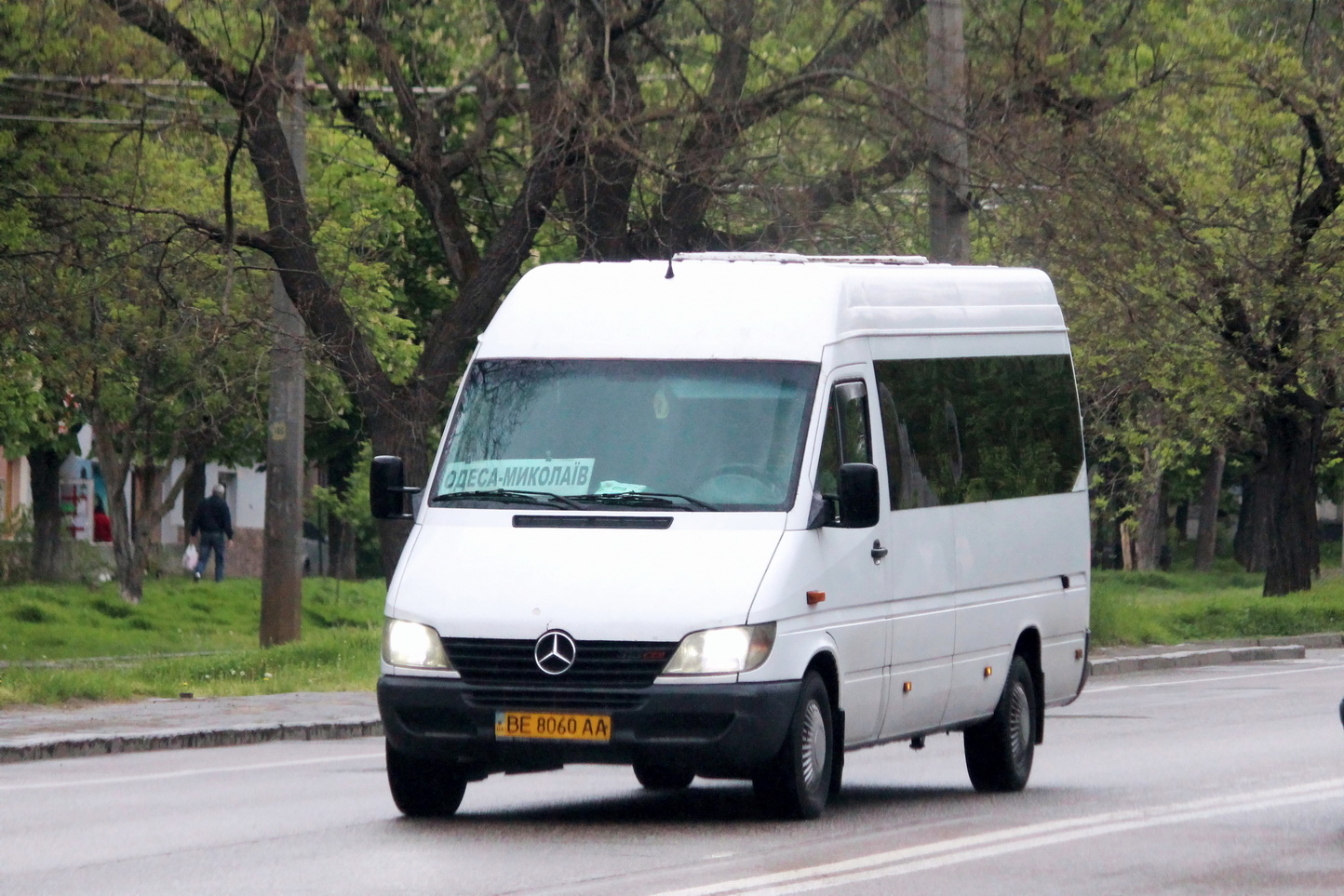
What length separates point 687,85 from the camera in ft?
67.4

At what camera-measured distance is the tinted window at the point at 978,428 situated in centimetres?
1159

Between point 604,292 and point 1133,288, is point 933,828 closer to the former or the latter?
point 604,292

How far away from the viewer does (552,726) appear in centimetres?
984

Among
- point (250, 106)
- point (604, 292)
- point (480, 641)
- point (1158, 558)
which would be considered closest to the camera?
point (480, 641)

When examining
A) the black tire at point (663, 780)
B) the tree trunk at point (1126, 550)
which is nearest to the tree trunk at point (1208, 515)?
the tree trunk at point (1126, 550)

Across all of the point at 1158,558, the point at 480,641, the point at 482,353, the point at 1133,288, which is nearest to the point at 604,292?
the point at 482,353

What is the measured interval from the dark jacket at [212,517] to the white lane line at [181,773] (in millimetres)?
31202

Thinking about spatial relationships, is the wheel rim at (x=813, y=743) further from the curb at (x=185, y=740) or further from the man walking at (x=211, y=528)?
the man walking at (x=211, y=528)

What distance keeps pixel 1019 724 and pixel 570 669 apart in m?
3.73

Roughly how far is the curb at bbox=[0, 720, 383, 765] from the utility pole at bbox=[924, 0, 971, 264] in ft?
23.9

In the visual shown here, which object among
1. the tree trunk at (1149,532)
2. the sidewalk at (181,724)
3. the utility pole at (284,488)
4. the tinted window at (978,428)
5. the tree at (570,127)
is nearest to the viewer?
the tinted window at (978,428)

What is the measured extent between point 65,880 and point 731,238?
45.0 feet

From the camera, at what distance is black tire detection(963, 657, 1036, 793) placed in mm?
12398

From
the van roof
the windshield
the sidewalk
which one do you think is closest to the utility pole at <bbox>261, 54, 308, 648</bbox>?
the sidewalk
